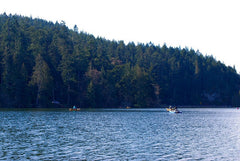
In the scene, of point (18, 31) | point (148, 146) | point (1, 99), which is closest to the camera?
point (148, 146)

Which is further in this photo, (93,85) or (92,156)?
(93,85)

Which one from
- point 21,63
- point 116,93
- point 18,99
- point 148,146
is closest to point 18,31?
point 21,63

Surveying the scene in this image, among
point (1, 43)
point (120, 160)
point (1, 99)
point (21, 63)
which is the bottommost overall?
point (120, 160)

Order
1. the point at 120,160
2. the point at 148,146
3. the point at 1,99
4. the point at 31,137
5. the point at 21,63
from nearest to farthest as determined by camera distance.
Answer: the point at 120,160 → the point at 148,146 → the point at 31,137 → the point at 1,99 → the point at 21,63

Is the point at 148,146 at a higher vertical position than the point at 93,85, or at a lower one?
lower

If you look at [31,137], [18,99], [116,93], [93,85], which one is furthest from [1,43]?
[31,137]

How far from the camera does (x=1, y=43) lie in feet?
463

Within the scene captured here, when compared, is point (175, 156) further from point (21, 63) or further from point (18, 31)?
point (18, 31)

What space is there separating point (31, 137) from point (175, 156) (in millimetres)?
19698

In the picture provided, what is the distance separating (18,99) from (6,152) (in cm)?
9773

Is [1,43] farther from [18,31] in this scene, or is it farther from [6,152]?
[6,152]

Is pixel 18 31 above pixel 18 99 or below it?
above

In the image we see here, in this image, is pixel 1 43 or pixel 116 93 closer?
pixel 1 43

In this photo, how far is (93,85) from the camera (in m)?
147
